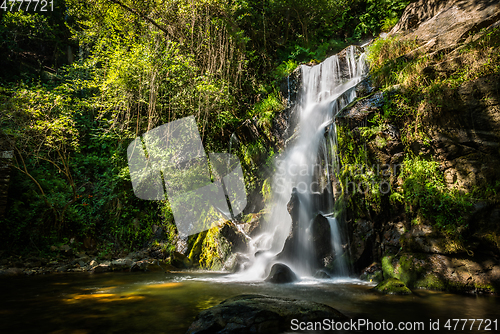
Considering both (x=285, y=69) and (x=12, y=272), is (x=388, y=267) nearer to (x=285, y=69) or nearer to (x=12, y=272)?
(x=12, y=272)

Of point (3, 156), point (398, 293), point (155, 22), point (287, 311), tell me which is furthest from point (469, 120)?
point (3, 156)

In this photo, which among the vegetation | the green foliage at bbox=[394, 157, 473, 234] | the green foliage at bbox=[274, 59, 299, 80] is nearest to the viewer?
the green foliage at bbox=[394, 157, 473, 234]

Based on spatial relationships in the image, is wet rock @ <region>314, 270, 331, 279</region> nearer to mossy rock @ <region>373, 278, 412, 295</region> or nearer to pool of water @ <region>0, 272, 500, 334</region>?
pool of water @ <region>0, 272, 500, 334</region>

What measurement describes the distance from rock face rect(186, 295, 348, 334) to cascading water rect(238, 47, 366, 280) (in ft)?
10.9

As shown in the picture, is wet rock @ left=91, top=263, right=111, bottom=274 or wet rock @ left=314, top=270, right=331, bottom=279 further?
wet rock @ left=91, top=263, right=111, bottom=274

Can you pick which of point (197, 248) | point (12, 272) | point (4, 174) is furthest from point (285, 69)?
point (12, 272)

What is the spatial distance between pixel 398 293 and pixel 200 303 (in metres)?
3.23

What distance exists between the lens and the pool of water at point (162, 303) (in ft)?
10.5

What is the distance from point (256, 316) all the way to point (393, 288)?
2.86 metres

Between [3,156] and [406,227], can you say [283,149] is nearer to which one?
[406,227]

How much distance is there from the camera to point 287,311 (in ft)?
10.1

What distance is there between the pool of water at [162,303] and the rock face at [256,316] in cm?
37

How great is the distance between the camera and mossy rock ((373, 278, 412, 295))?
4.37 metres

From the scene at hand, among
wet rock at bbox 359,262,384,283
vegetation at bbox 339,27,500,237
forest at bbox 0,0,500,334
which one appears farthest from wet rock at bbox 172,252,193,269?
vegetation at bbox 339,27,500,237
